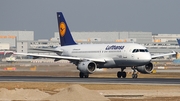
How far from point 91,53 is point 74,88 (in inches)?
1715

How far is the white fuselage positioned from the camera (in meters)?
77.0

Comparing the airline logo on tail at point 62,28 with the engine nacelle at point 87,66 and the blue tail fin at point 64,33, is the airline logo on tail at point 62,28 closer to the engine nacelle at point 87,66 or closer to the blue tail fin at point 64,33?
the blue tail fin at point 64,33

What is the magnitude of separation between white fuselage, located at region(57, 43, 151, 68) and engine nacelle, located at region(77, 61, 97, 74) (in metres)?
2.63

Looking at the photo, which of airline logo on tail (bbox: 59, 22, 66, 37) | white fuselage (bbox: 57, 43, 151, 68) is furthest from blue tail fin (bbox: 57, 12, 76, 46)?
white fuselage (bbox: 57, 43, 151, 68)

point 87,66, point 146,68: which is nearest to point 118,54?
point 146,68

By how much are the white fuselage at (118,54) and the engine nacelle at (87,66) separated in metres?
2.63

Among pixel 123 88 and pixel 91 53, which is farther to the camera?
pixel 91 53

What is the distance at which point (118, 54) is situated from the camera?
79.3m

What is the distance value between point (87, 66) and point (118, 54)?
4.61 m

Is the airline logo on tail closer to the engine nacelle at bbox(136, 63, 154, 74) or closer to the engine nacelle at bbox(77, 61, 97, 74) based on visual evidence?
the engine nacelle at bbox(77, 61, 97, 74)

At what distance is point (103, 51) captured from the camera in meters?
82.4

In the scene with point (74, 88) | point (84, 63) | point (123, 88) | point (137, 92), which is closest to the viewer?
point (74, 88)

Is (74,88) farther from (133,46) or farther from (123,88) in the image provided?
(133,46)

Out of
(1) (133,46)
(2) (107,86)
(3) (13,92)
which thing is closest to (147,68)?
(1) (133,46)
